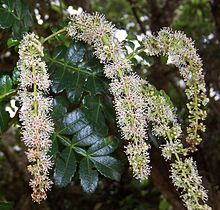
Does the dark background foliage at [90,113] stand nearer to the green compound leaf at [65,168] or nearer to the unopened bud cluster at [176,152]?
the green compound leaf at [65,168]

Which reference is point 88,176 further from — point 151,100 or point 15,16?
point 15,16

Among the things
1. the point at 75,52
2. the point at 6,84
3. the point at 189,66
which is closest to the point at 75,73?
the point at 75,52

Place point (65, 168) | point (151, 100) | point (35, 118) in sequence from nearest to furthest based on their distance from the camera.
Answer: point (35, 118) < point (151, 100) < point (65, 168)

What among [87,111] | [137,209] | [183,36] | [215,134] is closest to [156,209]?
[137,209]

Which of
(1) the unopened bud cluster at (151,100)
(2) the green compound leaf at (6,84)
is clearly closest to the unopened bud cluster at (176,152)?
(1) the unopened bud cluster at (151,100)

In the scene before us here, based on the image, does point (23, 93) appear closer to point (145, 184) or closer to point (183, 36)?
point (183, 36)

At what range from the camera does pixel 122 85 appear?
2.62 feet

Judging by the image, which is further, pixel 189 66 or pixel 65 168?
pixel 65 168

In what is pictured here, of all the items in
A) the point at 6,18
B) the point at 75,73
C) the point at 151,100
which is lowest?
the point at 151,100

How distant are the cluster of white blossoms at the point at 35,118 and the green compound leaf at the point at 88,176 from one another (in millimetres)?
213

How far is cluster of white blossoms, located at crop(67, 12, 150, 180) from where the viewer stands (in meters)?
0.74

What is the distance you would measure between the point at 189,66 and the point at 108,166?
30 cm

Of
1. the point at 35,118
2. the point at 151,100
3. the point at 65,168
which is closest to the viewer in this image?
the point at 35,118

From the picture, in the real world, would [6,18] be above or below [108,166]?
above
